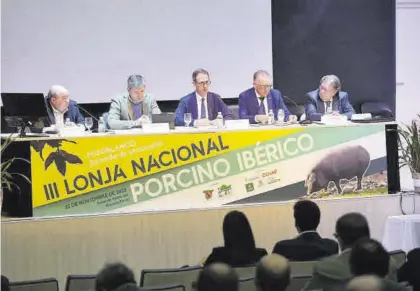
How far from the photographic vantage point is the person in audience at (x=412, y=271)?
3033mm

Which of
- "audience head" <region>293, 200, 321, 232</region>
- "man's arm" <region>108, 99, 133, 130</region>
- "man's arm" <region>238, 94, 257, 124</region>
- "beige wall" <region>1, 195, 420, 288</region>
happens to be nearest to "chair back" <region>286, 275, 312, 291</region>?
"audience head" <region>293, 200, 321, 232</region>

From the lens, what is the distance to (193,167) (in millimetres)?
4738

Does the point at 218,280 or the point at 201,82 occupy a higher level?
the point at 201,82

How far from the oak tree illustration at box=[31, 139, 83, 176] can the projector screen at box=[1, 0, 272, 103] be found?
Answer: 8.74 feet

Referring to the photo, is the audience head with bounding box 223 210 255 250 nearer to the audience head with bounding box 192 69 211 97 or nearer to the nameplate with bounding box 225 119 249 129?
the nameplate with bounding box 225 119 249 129

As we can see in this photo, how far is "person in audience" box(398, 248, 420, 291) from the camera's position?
303 cm

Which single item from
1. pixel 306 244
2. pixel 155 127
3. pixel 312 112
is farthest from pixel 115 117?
pixel 306 244

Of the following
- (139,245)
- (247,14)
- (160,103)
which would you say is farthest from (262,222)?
(247,14)

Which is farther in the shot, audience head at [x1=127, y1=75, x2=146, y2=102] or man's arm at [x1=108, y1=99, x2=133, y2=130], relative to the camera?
audience head at [x1=127, y1=75, x2=146, y2=102]

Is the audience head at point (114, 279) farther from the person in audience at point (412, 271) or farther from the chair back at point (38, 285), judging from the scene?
the person in audience at point (412, 271)

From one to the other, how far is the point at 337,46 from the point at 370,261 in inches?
225

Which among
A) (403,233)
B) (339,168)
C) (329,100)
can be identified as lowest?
(403,233)

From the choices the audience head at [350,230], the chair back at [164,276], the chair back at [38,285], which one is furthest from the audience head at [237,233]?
the chair back at [38,285]

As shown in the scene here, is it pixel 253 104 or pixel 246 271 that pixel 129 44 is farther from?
pixel 246 271
